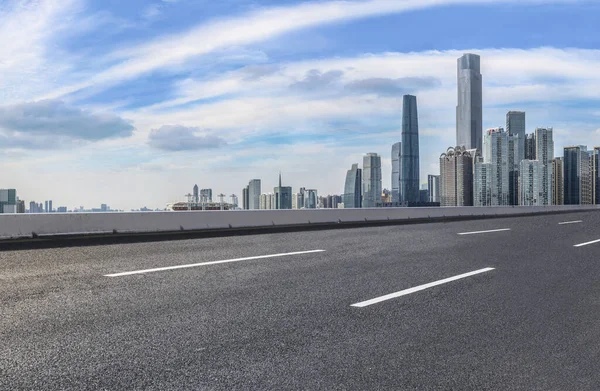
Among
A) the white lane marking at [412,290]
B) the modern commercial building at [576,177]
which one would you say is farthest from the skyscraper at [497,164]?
the white lane marking at [412,290]

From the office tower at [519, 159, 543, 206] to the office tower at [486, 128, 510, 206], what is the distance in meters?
5.38

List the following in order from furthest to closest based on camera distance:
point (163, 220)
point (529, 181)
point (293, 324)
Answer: point (529, 181) → point (163, 220) → point (293, 324)

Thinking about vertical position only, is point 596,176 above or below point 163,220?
above

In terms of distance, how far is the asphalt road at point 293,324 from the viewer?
11.1ft

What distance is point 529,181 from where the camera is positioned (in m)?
82.7

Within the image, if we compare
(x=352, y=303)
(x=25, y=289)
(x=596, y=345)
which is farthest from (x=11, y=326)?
(x=596, y=345)

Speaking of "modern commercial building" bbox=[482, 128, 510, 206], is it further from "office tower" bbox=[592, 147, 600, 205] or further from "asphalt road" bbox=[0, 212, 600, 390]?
"asphalt road" bbox=[0, 212, 600, 390]

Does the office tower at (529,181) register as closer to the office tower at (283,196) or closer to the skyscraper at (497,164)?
the skyscraper at (497,164)

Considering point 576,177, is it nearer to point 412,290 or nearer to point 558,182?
point 558,182

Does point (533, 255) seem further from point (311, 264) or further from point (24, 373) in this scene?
point (24, 373)

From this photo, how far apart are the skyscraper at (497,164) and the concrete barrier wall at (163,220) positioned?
248ft

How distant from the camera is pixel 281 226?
18.7 meters

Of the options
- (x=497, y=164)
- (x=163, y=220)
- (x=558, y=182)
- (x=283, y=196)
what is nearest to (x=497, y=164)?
(x=497, y=164)

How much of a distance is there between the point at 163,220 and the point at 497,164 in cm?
10118
